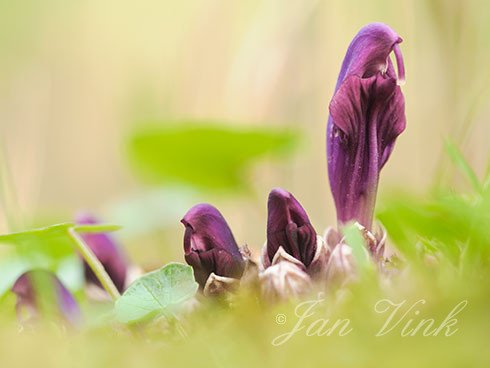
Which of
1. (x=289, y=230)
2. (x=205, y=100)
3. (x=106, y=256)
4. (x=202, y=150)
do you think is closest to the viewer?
(x=289, y=230)

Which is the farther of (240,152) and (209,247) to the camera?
(240,152)

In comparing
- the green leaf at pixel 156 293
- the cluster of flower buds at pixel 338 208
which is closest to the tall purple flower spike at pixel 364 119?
the cluster of flower buds at pixel 338 208

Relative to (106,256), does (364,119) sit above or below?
above

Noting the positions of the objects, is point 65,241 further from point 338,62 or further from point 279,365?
point 338,62

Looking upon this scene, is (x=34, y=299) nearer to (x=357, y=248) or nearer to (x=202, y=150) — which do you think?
(x=357, y=248)

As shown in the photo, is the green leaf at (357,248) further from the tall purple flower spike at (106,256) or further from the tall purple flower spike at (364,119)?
the tall purple flower spike at (106,256)

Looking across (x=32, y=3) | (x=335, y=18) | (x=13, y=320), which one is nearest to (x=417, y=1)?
(x=335, y=18)
